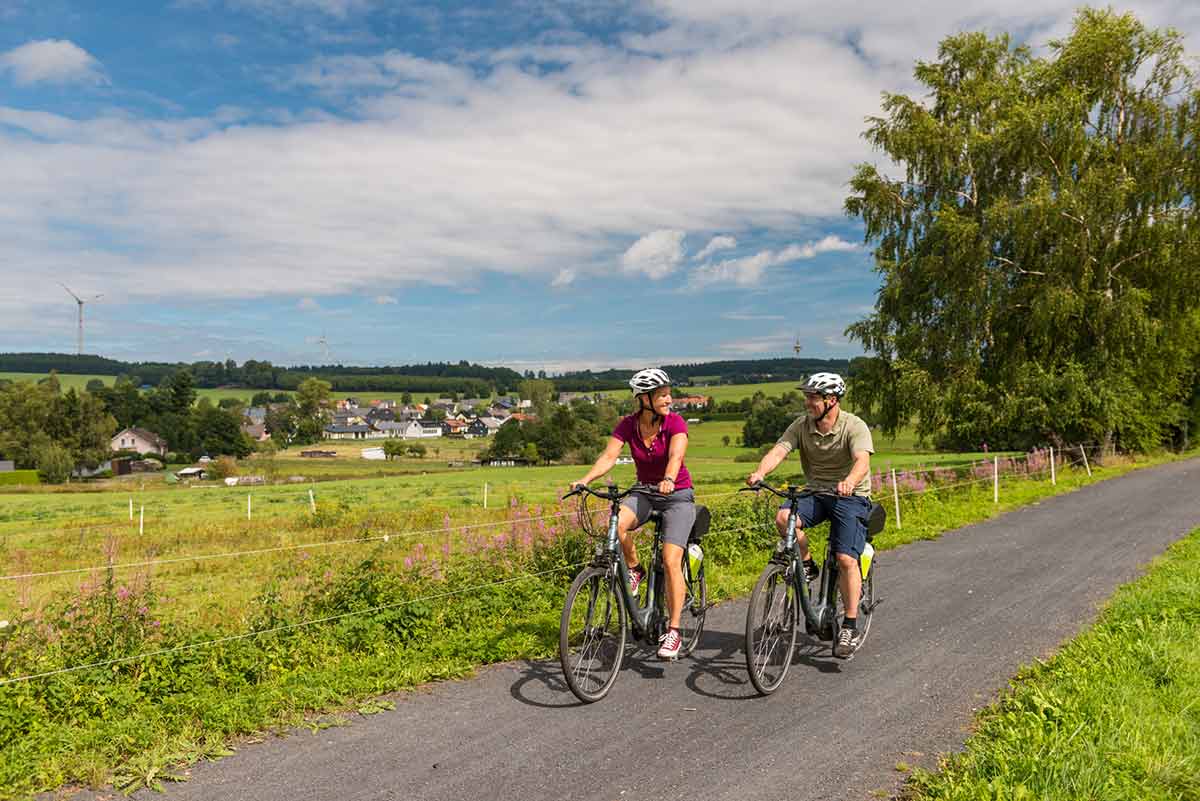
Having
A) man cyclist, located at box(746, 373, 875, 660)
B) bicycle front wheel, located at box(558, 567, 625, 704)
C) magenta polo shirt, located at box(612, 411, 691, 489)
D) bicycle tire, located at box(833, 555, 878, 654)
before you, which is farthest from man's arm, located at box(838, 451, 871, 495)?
bicycle front wheel, located at box(558, 567, 625, 704)

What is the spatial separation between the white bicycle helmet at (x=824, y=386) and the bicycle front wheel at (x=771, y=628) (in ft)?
4.54

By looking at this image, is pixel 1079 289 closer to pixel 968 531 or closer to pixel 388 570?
pixel 968 531

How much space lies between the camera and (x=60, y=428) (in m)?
94.5

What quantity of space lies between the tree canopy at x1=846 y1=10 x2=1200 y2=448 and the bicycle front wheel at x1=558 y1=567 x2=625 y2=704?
24.8m

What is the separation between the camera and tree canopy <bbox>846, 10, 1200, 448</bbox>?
26344 mm

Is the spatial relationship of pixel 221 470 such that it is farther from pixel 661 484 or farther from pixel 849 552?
pixel 849 552

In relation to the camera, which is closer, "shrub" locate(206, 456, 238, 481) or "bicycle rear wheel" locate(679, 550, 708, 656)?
"bicycle rear wheel" locate(679, 550, 708, 656)

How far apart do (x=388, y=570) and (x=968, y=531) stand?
34.2 ft

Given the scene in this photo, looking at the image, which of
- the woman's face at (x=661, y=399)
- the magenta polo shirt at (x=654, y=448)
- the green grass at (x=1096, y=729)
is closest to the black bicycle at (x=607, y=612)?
the magenta polo shirt at (x=654, y=448)

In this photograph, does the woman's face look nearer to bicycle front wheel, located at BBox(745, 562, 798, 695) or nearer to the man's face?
the man's face

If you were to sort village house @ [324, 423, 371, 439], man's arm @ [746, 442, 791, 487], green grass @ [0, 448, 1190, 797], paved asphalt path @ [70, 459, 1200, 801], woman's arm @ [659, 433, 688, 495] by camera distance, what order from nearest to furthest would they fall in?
1. paved asphalt path @ [70, 459, 1200, 801]
2. green grass @ [0, 448, 1190, 797]
3. woman's arm @ [659, 433, 688, 495]
4. man's arm @ [746, 442, 791, 487]
5. village house @ [324, 423, 371, 439]

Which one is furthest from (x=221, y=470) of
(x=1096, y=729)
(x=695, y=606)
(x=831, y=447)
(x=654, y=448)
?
(x=1096, y=729)

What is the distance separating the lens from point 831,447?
643cm

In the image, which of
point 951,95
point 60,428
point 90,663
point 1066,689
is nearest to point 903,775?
point 1066,689
